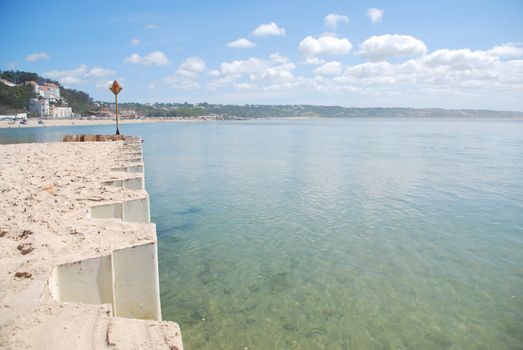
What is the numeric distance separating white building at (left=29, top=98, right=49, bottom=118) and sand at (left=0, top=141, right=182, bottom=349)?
531ft

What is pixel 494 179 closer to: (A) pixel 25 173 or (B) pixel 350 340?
(B) pixel 350 340

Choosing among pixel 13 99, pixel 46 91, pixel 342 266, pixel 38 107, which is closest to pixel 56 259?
pixel 342 266

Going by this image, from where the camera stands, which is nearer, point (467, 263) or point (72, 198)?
point (72, 198)

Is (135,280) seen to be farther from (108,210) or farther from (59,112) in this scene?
(59,112)

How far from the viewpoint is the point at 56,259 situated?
14.4ft

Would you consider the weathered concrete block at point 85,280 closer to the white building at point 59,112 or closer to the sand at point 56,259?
the sand at point 56,259

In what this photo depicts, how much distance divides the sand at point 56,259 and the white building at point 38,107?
162m

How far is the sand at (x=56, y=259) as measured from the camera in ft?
10.0

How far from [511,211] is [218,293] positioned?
1301 centimetres

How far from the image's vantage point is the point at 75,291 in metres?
4.26

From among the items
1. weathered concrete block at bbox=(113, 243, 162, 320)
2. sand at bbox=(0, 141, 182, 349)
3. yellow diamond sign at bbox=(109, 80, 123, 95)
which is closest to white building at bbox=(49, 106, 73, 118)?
yellow diamond sign at bbox=(109, 80, 123, 95)

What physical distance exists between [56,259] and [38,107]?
558 feet

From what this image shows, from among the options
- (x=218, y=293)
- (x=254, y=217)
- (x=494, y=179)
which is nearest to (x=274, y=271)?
(x=218, y=293)

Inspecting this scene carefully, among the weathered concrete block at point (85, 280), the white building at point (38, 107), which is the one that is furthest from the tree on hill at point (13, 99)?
the weathered concrete block at point (85, 280)
